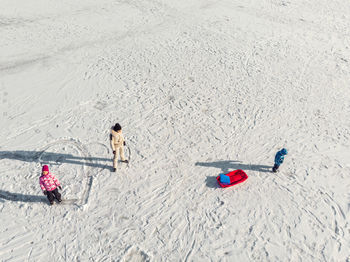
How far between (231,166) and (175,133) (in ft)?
8.61

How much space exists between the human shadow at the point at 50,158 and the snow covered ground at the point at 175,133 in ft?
0.16

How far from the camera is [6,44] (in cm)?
1480

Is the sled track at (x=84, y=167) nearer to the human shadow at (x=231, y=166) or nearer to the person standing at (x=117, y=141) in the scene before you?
the person standing at (x=117, y=141)

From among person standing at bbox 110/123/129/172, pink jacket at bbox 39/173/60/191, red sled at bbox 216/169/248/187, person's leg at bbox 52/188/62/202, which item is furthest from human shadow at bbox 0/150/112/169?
red sled at bbox 216/169/248/187

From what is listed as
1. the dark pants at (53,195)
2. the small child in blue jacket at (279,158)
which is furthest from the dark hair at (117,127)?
the small child in blue jacket at (279,158)

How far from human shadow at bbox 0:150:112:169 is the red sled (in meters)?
4.28

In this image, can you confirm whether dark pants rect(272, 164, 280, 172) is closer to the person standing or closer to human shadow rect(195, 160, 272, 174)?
human shadow rect(195, 160, 272, 174)

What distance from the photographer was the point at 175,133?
33.2 ft

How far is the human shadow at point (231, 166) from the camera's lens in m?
8.89

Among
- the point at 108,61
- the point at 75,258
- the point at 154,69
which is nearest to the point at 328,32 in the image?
the point at 154,69

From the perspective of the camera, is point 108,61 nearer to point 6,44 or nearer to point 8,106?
point 8,106

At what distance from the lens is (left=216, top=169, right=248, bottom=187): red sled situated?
8219 millimetres

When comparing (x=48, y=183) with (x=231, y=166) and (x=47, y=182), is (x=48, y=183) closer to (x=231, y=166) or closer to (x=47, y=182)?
(x=47, y=182)

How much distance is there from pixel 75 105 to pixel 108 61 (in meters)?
3.95
